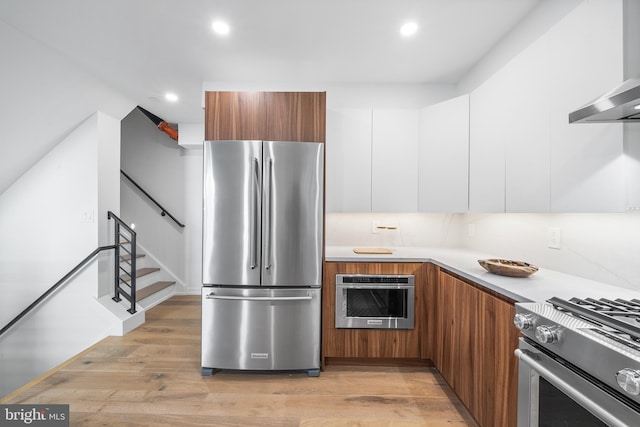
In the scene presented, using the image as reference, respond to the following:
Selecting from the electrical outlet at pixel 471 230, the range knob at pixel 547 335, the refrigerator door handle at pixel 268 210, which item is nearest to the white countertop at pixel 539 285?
the range knob at pixel 547 335

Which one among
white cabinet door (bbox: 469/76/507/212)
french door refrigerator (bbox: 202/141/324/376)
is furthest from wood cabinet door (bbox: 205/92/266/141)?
white cabinet door (bbox: 469/76/507/212)

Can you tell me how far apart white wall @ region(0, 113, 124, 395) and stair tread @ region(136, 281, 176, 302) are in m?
0.71

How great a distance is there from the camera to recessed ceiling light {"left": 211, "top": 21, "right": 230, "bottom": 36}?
2.10 meters

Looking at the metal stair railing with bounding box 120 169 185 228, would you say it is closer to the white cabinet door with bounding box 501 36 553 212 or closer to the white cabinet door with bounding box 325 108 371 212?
the white cabinet door with bounding box 325 108 371 212

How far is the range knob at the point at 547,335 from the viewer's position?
3.36ft

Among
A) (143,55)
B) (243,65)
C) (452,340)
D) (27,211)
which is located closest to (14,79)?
(143,55)

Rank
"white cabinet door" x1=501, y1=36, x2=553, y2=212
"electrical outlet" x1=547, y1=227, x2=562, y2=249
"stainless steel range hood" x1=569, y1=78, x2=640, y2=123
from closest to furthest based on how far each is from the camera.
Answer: "stainless steel range hood" x1=569, y1=78, x2=640, y2=123 < "white cabinet door" x1=501, y1=36, x2=553, y2=212 < "electrical outlet" x1=547, y1=227, x2=562, y2=249

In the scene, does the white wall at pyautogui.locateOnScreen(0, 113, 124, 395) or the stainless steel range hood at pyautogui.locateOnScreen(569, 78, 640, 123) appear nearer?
the stainless steel range hood at pyautogui.locateOnScreen(569, 78, 640, 123)

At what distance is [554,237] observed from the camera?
1.86 metres

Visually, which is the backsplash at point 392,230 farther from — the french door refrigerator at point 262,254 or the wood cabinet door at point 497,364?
the wood cabinet door at point 497,364

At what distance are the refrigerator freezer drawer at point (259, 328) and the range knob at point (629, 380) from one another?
1.72 m

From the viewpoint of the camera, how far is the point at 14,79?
2352 mm

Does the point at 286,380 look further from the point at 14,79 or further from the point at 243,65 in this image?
the point at 14,79

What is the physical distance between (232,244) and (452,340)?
1655mm
